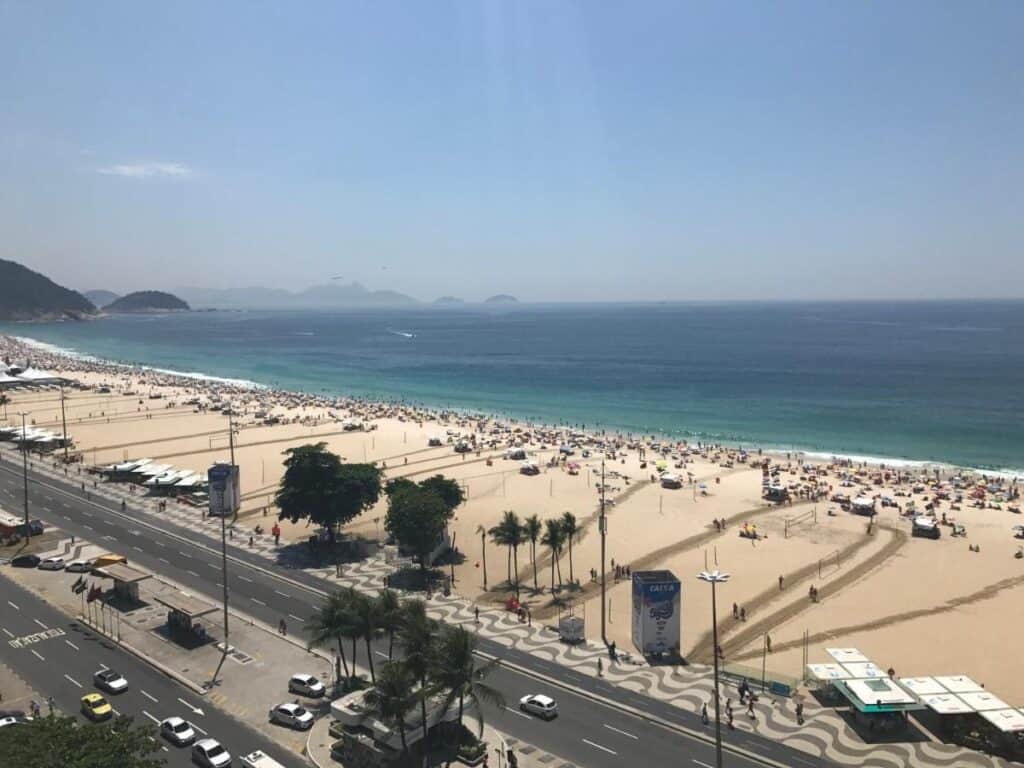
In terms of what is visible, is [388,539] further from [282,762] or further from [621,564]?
[282,762]

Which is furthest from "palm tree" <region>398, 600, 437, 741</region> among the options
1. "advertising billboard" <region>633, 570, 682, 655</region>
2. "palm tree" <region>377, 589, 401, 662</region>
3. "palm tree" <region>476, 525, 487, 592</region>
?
"palm tree" <region>476, 525, 487, 592</region>

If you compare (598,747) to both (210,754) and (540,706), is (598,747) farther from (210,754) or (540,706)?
(210,754)

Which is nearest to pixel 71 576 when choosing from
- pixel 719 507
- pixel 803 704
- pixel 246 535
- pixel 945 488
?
pixel 246 535

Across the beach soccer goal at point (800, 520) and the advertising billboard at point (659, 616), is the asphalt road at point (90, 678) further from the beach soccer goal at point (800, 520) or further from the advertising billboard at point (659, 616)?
the beach soccer goal at point (800, 520)

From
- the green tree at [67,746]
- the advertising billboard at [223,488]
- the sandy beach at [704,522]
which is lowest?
the sandy beach at [704,522]

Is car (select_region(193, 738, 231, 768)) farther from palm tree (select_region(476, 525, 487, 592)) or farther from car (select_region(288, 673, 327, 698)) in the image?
palm tree (select_region(476, 525, 487, 592))

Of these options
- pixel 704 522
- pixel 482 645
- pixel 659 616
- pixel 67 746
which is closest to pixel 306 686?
pixel 482 645

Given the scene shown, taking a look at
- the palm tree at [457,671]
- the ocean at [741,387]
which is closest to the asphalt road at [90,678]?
the palm tree at [457,671]

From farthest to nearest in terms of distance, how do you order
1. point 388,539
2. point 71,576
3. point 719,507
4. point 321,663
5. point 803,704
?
point 719,507, point 388,539, point 71,576, point 321,663, point 803,704
